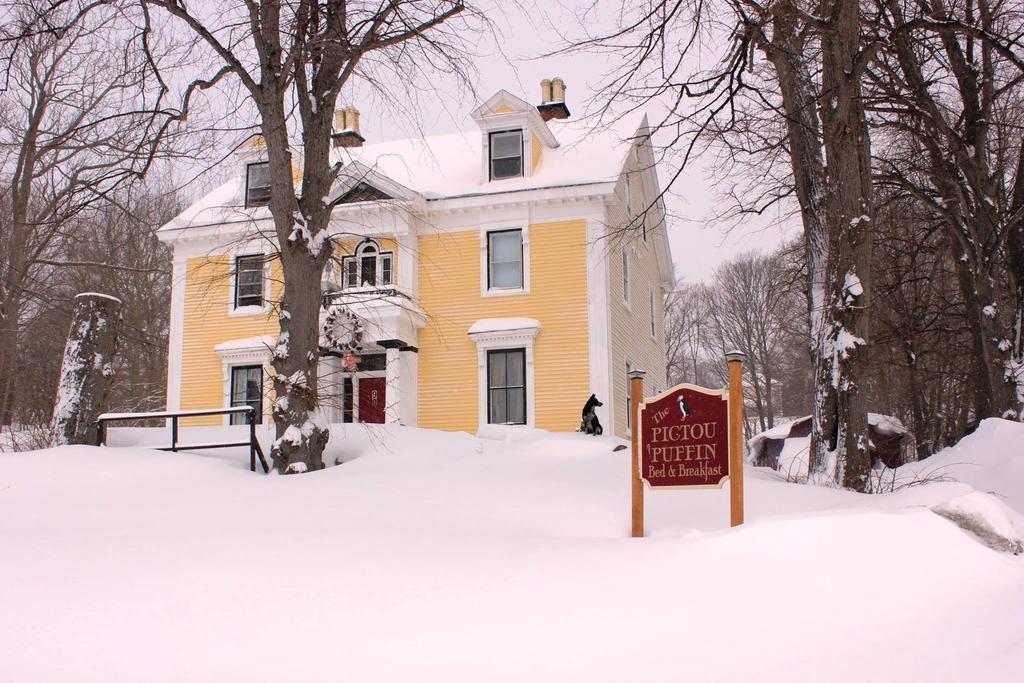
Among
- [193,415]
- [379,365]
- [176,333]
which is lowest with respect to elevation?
[193,415]

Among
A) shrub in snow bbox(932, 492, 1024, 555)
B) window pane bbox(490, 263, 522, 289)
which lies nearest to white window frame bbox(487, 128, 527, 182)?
window pane bbox(490, 263, 522, 289)

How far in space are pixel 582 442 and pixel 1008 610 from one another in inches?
371

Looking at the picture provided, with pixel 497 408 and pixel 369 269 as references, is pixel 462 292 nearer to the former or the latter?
pixel 369 269

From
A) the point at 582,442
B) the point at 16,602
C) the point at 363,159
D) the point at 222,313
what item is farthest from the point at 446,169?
the point at 16,602

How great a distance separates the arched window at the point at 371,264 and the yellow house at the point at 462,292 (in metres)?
0.04

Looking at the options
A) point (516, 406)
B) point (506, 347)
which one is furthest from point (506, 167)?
point (516, 406)

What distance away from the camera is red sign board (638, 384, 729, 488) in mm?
6805

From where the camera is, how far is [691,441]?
22.8ft

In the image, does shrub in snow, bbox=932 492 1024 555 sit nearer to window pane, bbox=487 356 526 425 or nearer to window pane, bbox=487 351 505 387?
window pane, bbox=487 356 526 425

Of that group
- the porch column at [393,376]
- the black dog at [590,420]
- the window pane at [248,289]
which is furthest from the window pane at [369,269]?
the black dog at [590,420]

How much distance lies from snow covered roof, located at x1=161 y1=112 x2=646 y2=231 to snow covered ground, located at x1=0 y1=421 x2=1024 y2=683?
1294 centimetres

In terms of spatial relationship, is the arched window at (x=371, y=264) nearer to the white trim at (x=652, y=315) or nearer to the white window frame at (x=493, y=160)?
the white window frame at (x=493, y=160)

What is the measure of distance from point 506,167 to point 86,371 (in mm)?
12362

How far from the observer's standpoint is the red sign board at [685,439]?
680 centimetres
